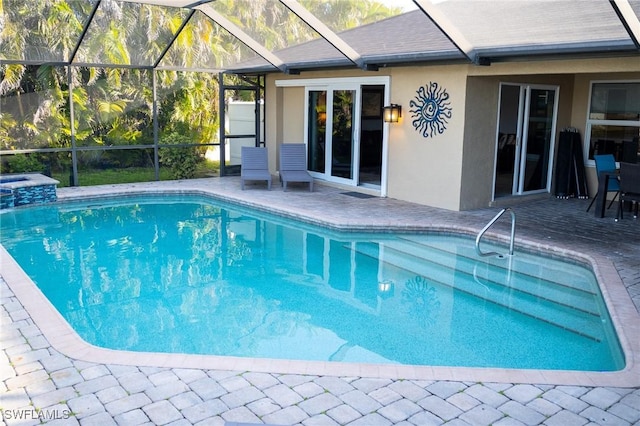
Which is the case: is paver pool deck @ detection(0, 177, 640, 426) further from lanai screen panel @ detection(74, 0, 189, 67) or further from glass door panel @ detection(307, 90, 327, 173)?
glass door panel @ detection(307, 90, 327, 173)

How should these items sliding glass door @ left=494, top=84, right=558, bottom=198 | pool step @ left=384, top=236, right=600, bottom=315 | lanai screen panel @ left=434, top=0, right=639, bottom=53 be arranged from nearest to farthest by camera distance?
pool step @ left=384, top=236, right=600, bottom=315
lanai screen panel @ left=434, top=0, right=639, bottom=53
sliding glass door @ left=494, top=84, right=558, bottom=198

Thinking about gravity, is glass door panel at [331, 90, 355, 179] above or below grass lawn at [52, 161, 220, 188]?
above

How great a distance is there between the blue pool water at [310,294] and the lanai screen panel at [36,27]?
3.61 m

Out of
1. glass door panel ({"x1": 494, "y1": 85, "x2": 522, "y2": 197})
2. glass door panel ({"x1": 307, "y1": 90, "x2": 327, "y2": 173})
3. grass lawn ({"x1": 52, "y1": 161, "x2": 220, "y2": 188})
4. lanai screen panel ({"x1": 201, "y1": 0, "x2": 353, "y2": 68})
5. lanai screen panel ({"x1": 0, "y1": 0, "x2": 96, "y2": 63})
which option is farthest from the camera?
grass lawn ({"x1": 52, "y1": 161, "x2": 220, "y2": 188})

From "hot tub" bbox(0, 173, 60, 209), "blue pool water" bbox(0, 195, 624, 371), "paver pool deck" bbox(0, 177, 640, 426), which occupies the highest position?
"hot tub" bbox(0, 173, 60, 209)

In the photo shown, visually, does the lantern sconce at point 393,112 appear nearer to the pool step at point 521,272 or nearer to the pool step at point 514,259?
the pool step at point 514,259

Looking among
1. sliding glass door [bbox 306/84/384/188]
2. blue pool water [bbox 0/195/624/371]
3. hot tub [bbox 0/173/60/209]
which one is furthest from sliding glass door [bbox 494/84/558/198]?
hot tub [bbox 0/173/60/209]

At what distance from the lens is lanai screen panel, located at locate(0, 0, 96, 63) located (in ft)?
37.1

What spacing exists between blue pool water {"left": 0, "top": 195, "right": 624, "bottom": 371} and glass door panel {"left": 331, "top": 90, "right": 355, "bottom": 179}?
330 cm

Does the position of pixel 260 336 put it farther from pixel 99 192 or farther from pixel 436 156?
pixel 99 192

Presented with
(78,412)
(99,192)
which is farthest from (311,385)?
(99,192)

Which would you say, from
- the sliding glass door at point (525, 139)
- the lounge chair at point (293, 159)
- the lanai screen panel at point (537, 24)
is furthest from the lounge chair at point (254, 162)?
the lanai screen panel at point (537, 24)

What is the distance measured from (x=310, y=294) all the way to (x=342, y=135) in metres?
6.61

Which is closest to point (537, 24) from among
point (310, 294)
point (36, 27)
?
point (310, 294)
